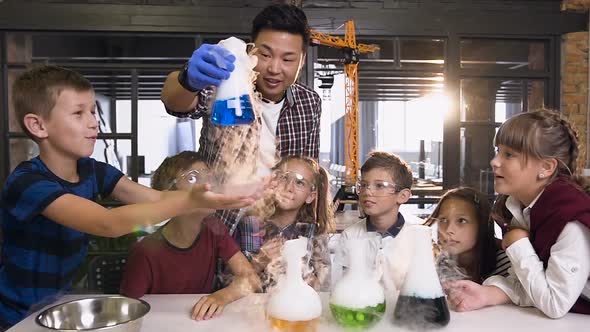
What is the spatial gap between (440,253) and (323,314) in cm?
38

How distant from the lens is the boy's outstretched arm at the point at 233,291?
1320 mm

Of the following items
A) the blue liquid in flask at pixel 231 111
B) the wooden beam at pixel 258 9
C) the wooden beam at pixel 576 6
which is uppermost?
the wooden beam at pixel 576 6

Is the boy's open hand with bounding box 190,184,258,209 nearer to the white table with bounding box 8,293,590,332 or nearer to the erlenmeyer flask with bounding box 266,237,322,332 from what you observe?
the erlenmeyer flask with bounding box 266,237,322,332

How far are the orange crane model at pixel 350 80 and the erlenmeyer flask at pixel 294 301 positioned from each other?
2.88 meters

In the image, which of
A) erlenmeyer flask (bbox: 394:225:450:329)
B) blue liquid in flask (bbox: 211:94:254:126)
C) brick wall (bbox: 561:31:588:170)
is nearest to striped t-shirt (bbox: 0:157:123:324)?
blue liquid in flask (bbox: 211:94:254:126)

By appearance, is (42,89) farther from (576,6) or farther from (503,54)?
(576,6)

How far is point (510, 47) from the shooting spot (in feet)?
14.3

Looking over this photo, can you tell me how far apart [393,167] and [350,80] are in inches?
106

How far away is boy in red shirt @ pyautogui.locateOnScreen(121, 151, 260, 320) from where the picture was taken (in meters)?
1.60

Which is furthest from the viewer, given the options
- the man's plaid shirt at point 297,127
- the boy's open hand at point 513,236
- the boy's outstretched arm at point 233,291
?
the man's plaid shirt at point 297,127

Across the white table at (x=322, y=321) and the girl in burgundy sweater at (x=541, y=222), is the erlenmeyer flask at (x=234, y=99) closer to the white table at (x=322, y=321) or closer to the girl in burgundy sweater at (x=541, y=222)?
the white table at (x=322, y=321)

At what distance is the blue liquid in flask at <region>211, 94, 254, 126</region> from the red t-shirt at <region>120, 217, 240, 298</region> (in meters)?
0.67

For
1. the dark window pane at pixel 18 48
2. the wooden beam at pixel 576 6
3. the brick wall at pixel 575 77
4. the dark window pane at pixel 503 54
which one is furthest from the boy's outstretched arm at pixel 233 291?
the wooden beam at pixel 576 6

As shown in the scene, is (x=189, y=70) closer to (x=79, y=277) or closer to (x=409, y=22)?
(x=79, y=277)
